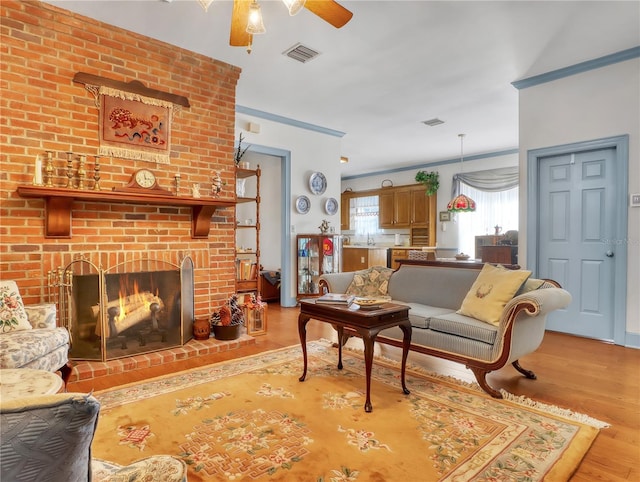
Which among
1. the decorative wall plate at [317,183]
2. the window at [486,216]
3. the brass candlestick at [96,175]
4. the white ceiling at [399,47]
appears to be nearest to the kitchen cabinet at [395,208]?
the window at [486,216]

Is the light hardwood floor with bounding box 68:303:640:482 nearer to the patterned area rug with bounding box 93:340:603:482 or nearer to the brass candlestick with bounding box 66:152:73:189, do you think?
the patterned area rug with bounding box 93:340:603:482

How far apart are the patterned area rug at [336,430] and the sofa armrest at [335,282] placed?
103 centimetres

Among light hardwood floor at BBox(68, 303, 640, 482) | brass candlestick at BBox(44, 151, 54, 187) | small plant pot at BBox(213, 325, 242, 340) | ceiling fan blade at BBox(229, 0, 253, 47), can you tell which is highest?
ceiling fan blade at BBox(229, 0, 253, 47)

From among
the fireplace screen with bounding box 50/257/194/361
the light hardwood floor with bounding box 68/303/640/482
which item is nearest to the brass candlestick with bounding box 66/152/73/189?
the fireplace screen with bounding box 50/257/194/361

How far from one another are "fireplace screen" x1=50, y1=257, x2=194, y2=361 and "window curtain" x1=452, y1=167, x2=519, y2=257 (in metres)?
5.91

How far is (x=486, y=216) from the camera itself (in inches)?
301

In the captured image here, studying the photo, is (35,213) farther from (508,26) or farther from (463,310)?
(508,26)

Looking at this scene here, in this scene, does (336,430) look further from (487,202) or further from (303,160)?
(487,202)

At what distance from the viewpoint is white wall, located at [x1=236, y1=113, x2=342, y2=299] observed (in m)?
5.34

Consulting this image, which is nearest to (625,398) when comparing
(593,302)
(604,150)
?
(593,302)

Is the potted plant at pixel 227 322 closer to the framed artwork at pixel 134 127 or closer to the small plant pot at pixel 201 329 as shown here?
the small plant pot at pixel 201 329

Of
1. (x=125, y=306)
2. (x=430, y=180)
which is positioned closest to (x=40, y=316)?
(x=125, y=306)

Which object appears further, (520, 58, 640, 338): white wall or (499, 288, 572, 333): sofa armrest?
(520, 58, 640, 338): white wall

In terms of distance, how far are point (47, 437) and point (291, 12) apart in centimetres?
213
